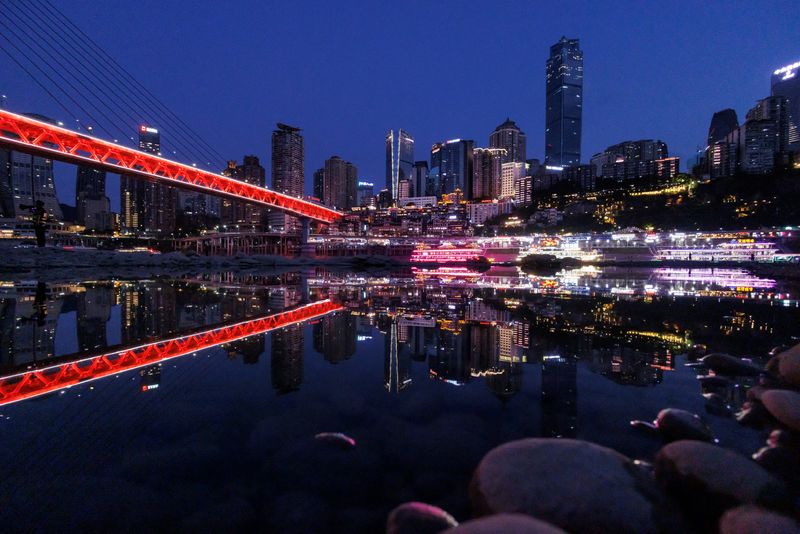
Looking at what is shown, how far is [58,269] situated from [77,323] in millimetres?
30165

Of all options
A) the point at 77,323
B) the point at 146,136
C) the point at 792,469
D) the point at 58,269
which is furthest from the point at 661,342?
the point at 146,136

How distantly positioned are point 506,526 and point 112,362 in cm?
554

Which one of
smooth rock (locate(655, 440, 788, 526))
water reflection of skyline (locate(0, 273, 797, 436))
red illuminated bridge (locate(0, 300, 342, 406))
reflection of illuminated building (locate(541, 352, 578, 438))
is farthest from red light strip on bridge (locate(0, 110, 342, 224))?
smooth rock (locate(655, 440, 788, 526))

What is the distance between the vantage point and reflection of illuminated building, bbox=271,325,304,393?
4.37m

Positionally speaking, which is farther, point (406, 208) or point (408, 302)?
point (406, 208)

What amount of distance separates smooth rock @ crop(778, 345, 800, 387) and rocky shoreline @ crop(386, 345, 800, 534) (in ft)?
8.25

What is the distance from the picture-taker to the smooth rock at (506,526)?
136 cm

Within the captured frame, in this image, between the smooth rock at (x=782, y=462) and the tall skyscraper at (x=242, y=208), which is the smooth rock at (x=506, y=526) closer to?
the smooth rock at (x=782, y=462)

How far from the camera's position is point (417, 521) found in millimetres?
1826

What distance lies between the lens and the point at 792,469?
2520 millimetres

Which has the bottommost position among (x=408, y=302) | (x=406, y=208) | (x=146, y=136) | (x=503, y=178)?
(x=408, y=302)

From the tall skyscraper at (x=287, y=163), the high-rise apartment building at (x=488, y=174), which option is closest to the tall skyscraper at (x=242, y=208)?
the tall skyscraper at (x=287, y=163)

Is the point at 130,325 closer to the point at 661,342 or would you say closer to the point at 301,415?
the point at 301,415

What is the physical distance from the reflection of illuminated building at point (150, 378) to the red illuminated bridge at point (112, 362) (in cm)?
21
